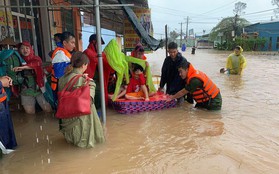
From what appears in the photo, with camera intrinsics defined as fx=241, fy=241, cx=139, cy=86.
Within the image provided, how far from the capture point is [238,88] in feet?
25.3

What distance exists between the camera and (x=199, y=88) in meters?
4.73

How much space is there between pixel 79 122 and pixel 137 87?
2.19m

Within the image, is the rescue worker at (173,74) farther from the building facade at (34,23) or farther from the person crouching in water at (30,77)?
the building facade at (34,23)

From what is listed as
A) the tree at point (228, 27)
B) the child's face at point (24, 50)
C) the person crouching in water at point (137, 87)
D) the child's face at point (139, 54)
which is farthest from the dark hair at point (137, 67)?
the tree at point (228, 27)

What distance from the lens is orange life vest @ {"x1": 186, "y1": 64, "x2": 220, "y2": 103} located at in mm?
4575

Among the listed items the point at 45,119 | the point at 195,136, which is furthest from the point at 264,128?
the point at 45,119

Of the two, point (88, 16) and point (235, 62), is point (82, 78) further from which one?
point (88, 16)

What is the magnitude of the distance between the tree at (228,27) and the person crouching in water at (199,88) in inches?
1514

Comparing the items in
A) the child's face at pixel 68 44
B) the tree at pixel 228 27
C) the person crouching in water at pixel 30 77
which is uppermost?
the tree at pixel 228 27

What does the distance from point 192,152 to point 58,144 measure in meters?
1.87

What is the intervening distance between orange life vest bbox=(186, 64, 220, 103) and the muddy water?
0.33 metres

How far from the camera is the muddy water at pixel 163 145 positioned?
9.27ft

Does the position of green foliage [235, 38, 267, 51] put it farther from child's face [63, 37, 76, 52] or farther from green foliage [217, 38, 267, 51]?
child's face [63, 37, 76, 52]

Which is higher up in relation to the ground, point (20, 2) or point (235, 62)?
point (20, 2)
